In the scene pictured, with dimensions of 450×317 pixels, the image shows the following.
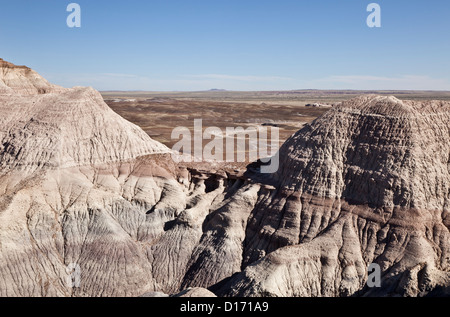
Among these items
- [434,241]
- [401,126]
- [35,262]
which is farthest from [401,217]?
[35,262]

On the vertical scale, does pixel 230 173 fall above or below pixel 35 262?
above

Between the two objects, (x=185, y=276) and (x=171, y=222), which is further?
(x=171, y=222)

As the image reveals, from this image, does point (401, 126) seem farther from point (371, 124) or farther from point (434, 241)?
point (434, 241)
